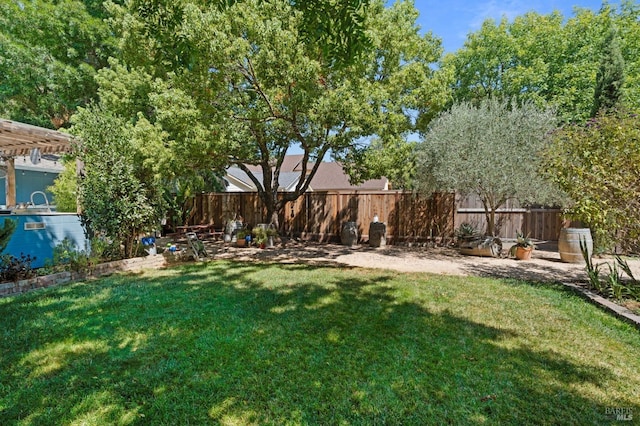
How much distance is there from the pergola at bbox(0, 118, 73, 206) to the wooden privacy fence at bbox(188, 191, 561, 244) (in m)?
6.21

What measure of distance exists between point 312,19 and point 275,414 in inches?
144

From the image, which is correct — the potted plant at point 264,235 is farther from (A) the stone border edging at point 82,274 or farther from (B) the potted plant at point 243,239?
(A) the stone border edging at point 82,274

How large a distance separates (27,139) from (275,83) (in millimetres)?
5526

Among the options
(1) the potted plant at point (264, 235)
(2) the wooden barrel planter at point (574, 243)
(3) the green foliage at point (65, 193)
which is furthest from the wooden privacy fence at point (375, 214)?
(3) the green foliage at point (65, 193)

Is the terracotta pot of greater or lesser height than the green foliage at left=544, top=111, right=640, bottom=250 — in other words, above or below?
below

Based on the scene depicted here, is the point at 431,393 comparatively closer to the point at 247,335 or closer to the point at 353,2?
the point at 247,335

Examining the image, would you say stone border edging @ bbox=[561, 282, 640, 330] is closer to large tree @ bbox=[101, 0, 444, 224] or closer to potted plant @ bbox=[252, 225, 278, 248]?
large tree @ bbox=[101, 0, 444, 224]

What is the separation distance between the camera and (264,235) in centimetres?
1032

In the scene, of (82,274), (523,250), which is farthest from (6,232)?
(523,250)

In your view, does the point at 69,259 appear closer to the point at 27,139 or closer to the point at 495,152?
the point at 27,139

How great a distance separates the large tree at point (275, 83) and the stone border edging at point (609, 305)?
4928 mm

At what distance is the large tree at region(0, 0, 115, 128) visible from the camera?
1236cm

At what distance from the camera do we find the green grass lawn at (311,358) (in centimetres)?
226

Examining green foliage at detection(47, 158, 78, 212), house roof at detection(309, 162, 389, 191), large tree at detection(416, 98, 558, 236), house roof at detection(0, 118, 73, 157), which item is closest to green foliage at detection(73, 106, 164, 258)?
house roof at detection(0, 118, 73, 157)
